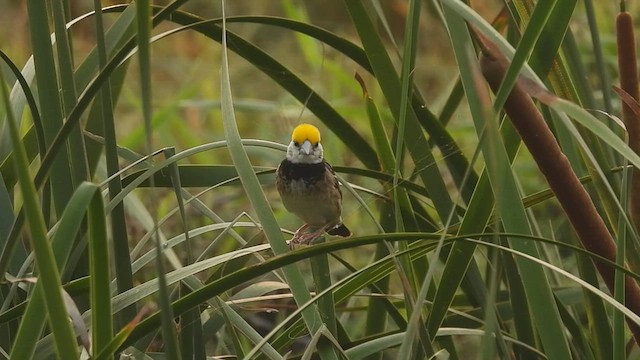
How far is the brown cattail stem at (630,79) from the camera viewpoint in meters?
1.14

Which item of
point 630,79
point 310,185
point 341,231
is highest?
point 630,79

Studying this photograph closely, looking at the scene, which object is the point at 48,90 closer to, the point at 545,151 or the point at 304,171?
the point at 545,151

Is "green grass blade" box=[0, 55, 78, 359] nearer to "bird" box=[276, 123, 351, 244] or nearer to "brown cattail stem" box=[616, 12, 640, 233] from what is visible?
"brown cattail stem" box=[616, 12, 640, 233]

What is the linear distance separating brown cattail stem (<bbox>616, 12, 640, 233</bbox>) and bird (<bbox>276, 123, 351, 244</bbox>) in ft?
2.32

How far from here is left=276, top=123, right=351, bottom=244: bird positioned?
5.93 feet

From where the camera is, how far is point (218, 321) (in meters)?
1.23

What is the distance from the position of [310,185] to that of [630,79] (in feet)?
2.52

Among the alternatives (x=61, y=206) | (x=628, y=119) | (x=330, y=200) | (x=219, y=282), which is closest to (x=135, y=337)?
(x=219, y=282)

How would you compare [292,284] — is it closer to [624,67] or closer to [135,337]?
[135,337]

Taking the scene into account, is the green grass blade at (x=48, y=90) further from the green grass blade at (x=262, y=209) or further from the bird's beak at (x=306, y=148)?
the bird's beak at (x=306, y=148)

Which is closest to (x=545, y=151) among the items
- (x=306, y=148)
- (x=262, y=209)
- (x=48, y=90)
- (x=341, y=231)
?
(x=262, y=209)

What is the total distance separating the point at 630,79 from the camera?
118 centimetres

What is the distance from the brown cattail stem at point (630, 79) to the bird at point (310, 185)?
2.32 ft

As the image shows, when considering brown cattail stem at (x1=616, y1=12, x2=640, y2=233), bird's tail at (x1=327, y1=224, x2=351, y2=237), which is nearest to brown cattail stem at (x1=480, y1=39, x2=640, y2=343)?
brown cattail stem at (x1=616, y1=12, x2=640, y2=233)
